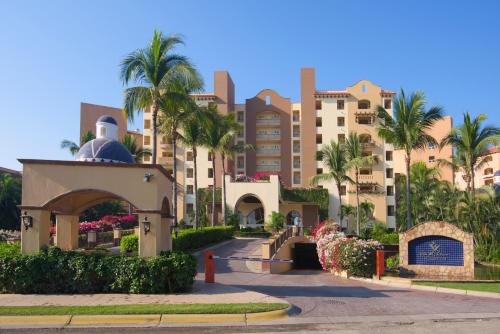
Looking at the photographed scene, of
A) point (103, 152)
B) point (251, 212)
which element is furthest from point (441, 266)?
point (251, 212)

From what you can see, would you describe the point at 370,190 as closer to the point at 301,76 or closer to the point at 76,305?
the point at 301,76

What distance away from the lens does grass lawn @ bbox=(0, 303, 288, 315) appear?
1066cm

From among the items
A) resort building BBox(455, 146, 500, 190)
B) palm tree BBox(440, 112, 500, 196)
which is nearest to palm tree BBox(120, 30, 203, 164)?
palm tree BBox(440, 112, 500, 196)

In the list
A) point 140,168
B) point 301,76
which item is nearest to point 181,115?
point 140,168

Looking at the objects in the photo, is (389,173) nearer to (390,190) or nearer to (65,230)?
(390,190)

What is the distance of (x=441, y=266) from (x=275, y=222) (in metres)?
26.4

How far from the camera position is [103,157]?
18312mm

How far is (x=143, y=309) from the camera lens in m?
10.9

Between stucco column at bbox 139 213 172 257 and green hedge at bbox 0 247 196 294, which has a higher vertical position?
stucco column at bbox 139 213 172 257

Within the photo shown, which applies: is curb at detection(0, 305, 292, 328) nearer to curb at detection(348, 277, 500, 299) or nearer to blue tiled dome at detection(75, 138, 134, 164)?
curb at detection(348, 277, 500, 299)

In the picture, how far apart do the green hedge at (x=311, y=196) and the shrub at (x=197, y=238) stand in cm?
1858

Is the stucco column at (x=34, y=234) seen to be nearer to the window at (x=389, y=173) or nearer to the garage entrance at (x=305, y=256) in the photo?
the garage entrance at (x=305, y=256)

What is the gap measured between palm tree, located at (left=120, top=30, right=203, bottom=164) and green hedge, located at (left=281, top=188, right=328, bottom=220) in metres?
33.8

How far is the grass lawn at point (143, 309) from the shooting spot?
10.7 meters
